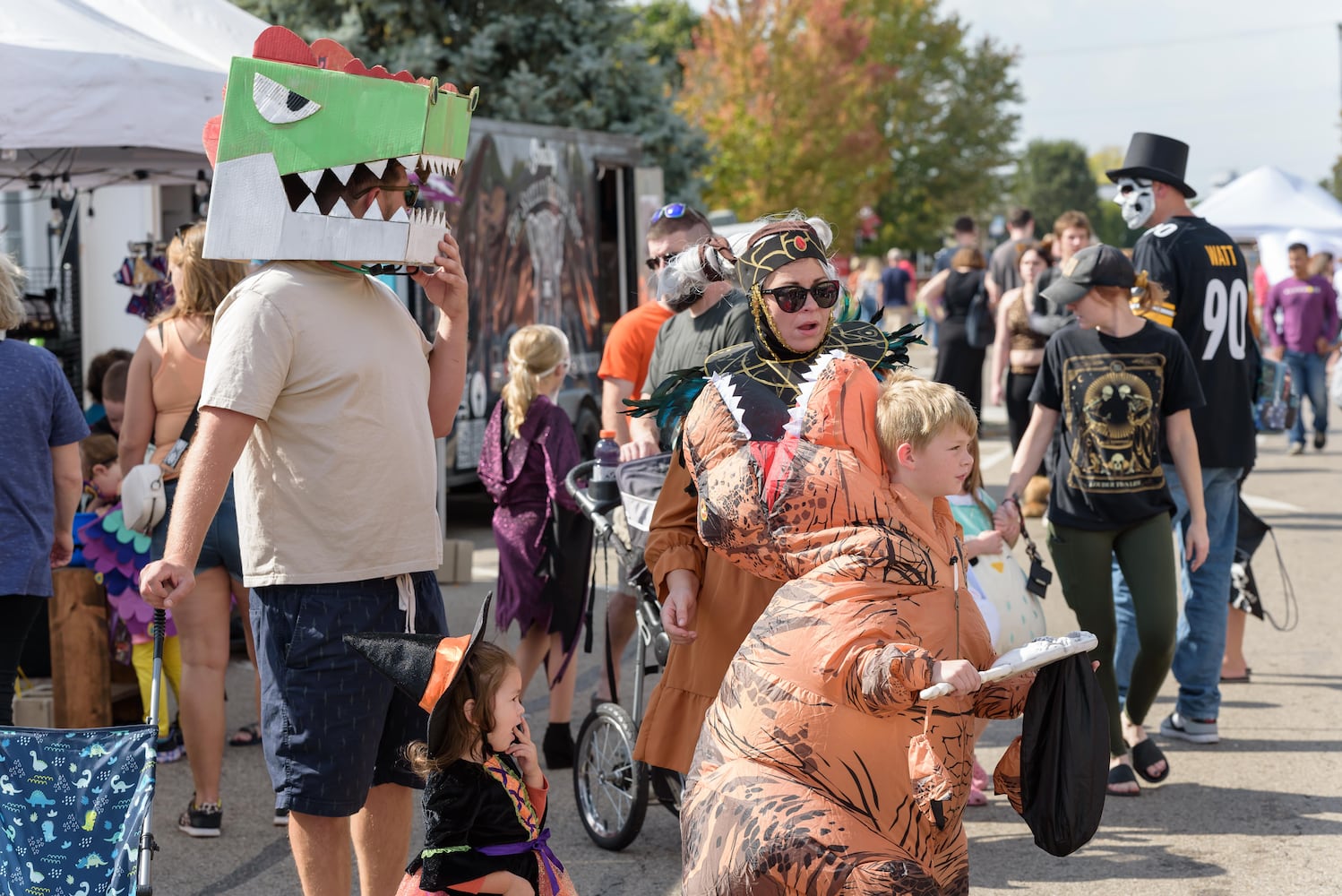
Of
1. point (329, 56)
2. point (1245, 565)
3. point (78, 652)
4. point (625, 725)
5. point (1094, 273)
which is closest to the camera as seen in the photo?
point (329, 56)

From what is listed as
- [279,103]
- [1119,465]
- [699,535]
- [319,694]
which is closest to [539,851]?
[319,694]

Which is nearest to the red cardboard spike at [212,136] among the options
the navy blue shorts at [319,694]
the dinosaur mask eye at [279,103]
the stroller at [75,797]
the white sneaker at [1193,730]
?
the dinosaur mask eye at [279,103]

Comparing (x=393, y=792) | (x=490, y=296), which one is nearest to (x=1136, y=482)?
(x=393, y=792)

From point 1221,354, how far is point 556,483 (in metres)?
2.73

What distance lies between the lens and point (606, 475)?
4.86 metres

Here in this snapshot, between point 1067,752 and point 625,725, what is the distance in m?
2.21

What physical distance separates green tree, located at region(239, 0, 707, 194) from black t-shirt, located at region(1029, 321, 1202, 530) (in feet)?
32.6

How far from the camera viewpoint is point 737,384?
3.12 m

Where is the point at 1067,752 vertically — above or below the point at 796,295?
below

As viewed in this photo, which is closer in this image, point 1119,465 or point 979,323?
point 1119,465

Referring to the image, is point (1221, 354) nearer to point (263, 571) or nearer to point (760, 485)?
point (760, 485)

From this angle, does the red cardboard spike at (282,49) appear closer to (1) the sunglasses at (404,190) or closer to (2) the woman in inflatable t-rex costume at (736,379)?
(1) the sunglasses at (404,190)

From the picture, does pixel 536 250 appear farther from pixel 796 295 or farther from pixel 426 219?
pixel 796 295

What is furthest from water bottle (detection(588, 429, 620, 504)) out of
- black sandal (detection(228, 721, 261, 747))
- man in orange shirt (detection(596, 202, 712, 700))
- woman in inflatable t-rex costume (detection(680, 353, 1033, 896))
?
black sandal (detection(228, 721, 261, 747))
